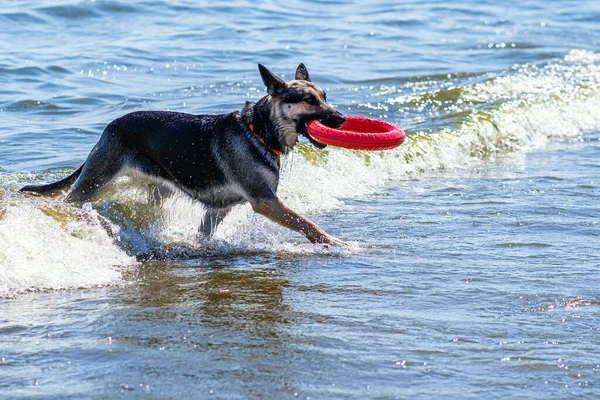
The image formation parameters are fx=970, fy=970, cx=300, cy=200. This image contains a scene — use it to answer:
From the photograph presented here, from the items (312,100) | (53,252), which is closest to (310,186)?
(312,100)

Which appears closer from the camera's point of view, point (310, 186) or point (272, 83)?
point (272, 83)

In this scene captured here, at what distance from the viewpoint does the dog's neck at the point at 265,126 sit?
7766 millimetres

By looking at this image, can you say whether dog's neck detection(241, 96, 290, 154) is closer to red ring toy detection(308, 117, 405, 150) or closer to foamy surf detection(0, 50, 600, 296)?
red ring toy detection(308, 117, 405, 150)

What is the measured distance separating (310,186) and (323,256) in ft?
8.80

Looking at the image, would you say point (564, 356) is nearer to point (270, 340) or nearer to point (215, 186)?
point (270, 340)

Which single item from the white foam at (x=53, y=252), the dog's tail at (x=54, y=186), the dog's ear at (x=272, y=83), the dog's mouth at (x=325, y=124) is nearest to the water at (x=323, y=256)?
the white foam at (x=53, y=252)

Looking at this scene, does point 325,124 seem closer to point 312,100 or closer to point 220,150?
point 312,100

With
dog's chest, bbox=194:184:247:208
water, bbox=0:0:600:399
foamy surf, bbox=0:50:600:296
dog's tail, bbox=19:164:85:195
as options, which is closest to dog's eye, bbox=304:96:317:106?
foamy surf, bbox=0:50:600:296

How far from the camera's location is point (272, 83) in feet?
24.8

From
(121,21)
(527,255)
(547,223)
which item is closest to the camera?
(527,255)

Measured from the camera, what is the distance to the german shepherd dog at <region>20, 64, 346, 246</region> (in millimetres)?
7781

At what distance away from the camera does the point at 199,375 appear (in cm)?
497

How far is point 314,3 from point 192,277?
18880mm

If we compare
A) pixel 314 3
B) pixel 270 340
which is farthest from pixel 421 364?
pixel 314 3
